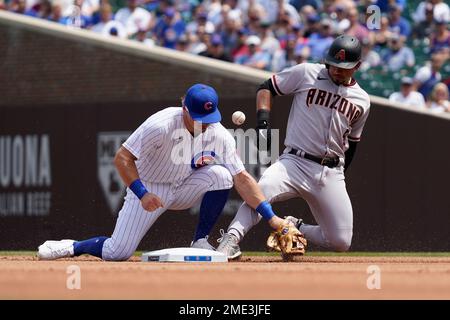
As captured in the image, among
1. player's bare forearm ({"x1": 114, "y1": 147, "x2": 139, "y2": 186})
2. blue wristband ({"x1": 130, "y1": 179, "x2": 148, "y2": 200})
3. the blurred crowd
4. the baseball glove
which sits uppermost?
the blurred crowd

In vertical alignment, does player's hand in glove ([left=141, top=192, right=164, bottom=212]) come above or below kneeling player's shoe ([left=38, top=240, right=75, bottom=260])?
above

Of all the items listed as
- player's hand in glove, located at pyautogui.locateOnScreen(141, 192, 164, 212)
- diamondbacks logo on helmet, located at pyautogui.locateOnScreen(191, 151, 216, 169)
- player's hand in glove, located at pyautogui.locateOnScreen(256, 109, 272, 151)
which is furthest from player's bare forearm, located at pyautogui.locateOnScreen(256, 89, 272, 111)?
player's hand in glove, located at pyautogui.locateOnScreen(141, 192, 164, 212)

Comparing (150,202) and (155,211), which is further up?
(150,202)

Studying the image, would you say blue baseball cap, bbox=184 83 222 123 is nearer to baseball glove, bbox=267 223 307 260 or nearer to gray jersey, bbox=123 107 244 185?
gray jersey, bbox=123 107 244 185

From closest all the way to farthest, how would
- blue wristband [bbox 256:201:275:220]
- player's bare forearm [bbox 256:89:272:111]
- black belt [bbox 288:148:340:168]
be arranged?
blue wristband [bbox 256:201:275:220] → player's bare forearm [bbox 256:89:272:111] → black belt [bbox 288:148:340:168]

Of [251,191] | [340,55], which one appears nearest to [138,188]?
[251,191]

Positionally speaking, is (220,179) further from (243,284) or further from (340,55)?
(243,284)

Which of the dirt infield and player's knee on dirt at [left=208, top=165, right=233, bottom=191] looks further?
player's knee on dirt at [left=208, top=165, right=233, bottom=191]
